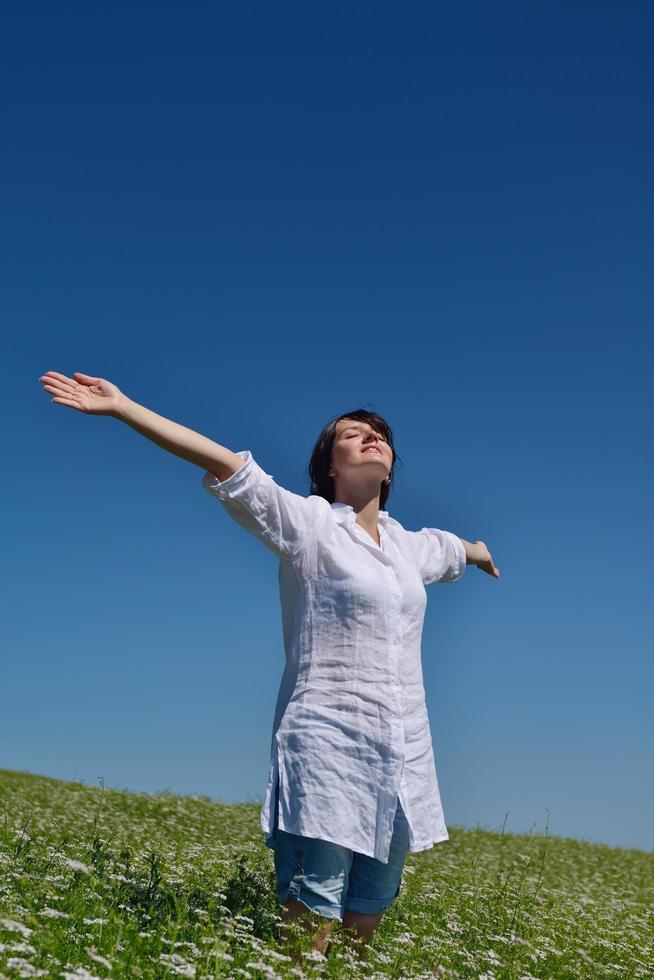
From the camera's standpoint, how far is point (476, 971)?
18.1ft

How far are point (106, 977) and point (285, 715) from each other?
1.53 m

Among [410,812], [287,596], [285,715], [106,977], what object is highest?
[287,596]

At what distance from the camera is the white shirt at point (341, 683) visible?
4809mm

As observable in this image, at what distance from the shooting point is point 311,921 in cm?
472

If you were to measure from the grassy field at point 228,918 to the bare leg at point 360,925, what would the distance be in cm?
8

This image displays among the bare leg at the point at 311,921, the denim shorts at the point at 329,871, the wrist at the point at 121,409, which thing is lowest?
the bare leg at the point at 311,921

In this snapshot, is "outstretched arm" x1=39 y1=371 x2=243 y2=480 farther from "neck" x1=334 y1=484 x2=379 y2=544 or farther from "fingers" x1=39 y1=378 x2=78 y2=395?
"neck" x1=334 y1=484 x2=379 y2=544

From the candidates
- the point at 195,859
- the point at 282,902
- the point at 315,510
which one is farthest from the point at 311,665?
the point at 195,859

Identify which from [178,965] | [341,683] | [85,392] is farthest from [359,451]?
[178,965]

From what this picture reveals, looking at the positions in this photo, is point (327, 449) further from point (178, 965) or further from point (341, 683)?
point (178, 965)

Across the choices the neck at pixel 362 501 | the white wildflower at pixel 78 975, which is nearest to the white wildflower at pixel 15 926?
the white wildflower at pixel 78 975

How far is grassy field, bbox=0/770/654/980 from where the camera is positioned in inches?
170

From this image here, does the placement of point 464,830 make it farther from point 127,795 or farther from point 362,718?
point 362,718

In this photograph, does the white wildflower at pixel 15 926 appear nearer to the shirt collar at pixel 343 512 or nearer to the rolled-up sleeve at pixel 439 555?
the shirt collar at pixel 343 512
